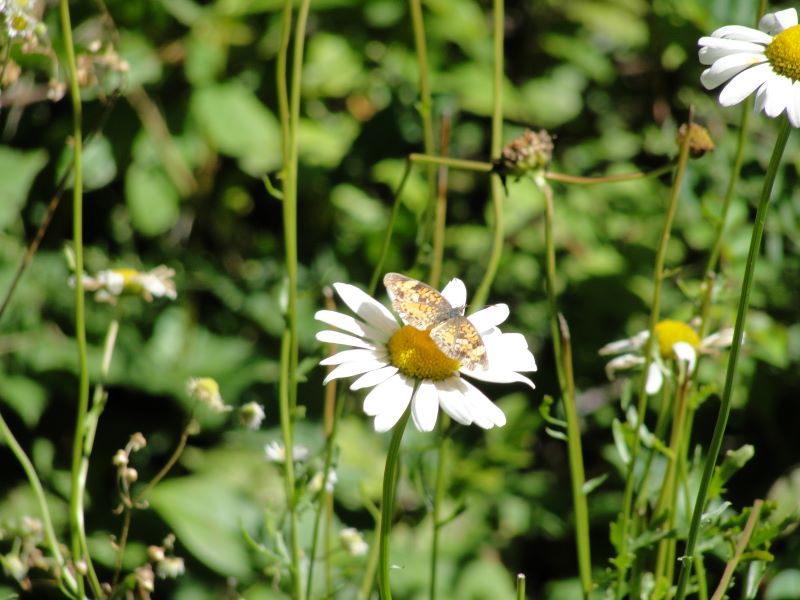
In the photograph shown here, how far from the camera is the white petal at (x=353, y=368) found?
Result: 565 mm

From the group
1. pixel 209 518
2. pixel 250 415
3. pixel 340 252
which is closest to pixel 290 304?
pixel 250 415

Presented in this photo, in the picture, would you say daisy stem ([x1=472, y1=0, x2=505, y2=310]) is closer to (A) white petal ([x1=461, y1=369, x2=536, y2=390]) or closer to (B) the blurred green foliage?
(A) white petal ([x1=461, y1=369, x2=536, y2=390])

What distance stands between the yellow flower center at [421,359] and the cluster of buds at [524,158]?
0.18m

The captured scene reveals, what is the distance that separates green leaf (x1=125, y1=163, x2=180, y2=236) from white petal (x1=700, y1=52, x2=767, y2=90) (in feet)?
3.26

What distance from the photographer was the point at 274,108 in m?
1.55

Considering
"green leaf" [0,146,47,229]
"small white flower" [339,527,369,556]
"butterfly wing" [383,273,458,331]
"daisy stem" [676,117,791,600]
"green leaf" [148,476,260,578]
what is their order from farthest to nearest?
"green leaf" [0,146,47,229] < "green leaf" [148,476,260,578] < "small white flower" [339,527,369,556] < "butterfly wing" [383,273,458,331] < "daisy stem" [676,117,791,600]

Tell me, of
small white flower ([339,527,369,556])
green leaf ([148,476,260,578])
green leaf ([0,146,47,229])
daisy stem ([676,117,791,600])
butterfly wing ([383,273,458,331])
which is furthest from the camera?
green leaf ([0,146,47,229])

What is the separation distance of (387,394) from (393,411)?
2cm

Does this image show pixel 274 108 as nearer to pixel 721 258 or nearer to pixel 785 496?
pixel 721 258

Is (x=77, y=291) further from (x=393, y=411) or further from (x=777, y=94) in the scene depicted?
(x=777, y=94)

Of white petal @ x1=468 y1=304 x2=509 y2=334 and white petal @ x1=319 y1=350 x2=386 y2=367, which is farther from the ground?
white petal @ x1=468 y1=304 x2=509 y2=334

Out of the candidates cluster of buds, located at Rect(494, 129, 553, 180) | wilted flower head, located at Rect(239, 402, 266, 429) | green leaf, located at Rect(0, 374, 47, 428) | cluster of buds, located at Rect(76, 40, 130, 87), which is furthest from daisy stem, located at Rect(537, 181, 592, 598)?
green leaf, located at Rect(0, 374, 47, 428)

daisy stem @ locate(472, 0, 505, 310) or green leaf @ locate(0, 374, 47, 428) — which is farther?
green leaf @ locate(0, 374, 47, 428)

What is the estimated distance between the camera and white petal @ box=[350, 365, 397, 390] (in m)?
0.56
